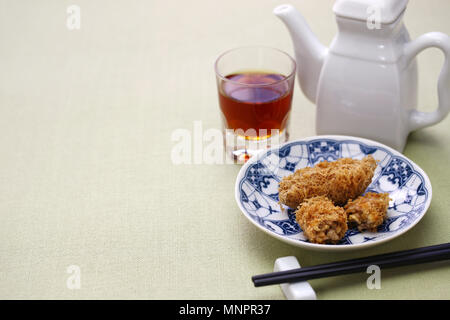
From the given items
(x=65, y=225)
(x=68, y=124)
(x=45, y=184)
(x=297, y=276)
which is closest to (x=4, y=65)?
(x=68, y=124)

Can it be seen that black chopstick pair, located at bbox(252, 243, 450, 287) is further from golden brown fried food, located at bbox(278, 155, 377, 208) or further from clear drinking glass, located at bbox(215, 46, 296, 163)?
clear drinking glass, located at bbox(215, 46, 296, 163)

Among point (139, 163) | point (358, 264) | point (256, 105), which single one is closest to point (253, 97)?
point (256, 105)

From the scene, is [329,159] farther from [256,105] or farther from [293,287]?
[293,287]

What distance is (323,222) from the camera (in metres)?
1.05

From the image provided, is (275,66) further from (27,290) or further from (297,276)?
(27,290)

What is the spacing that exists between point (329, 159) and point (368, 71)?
23 cm

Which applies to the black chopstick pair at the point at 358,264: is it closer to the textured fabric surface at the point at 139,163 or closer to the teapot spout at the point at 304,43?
the textured fabric surface at the point at 139,163

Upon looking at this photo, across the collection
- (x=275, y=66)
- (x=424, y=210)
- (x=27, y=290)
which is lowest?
(x=27, y=290)

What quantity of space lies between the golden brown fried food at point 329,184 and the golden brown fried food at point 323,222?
56mm

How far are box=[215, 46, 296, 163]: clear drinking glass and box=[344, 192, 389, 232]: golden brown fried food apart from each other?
1.06 feet

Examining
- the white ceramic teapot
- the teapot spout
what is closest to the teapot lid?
the white ceramic teapot

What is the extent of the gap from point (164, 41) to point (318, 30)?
572mm

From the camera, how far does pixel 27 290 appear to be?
105cm

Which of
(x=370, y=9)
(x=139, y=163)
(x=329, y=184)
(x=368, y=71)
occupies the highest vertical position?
(x=370, y=9)
